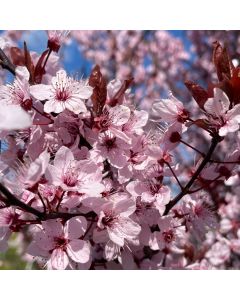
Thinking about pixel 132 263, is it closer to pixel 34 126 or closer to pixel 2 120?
pixel 34 126

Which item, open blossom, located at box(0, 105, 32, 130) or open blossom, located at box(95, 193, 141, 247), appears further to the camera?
open blossom, located at box(95, 193, 141, 247)

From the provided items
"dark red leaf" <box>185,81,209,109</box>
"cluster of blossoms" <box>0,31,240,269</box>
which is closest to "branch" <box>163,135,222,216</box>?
"cluster of blossoms" <box>0,31,240,269</box>

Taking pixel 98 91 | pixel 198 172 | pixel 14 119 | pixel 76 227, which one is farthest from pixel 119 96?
pixel 14 119

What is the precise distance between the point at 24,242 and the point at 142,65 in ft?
12.3

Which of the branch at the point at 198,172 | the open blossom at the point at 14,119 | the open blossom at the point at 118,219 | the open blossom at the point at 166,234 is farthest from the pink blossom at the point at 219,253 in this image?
the open blossom at the point at 14,119

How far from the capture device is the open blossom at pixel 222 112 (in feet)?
3.76

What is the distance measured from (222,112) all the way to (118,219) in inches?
16.8

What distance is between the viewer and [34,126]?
1.25 metres

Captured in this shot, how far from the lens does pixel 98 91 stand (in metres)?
1.29

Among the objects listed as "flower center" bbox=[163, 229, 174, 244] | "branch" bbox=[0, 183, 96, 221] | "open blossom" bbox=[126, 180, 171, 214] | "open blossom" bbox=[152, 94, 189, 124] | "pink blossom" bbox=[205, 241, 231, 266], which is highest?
"open blossom" bbox=[152, 94, 189, 124]

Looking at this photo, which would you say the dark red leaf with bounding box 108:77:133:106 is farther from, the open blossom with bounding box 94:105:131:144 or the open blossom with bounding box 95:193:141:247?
the open blossom with bounding box 95:193:141:247

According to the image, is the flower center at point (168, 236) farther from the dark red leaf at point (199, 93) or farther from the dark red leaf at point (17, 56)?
the dark red leaf at point (17, 56)

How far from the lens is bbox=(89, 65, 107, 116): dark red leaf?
4.24 ft

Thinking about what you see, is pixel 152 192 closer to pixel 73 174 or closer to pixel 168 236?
pixel 168 236
